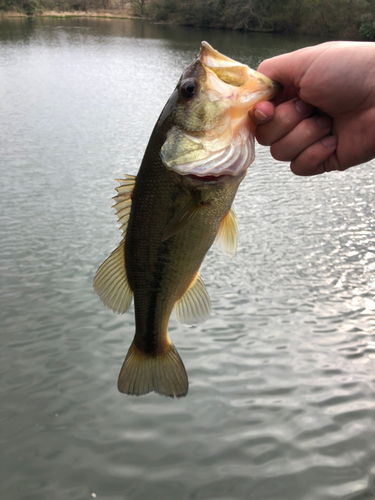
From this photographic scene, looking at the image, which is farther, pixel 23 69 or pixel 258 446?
pixel 23 69

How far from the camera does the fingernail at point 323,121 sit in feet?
6.48

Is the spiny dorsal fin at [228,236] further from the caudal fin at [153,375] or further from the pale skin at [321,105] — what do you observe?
the caudal fin at [153,375]

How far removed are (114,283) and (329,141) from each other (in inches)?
52.2

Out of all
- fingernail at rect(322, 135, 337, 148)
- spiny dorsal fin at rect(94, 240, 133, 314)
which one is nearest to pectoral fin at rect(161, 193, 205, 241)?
spiny dorsal fin at rect(94, 240, 133, 314)

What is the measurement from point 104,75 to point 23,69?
Result: 3.43 meters

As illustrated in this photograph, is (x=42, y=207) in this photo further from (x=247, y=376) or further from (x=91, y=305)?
(x=247, y=376)

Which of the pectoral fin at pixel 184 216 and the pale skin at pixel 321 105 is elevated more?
the pale skin at pixel 321 105

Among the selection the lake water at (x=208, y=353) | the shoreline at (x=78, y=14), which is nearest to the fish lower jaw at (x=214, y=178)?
the lake water at (x=208, y=353)

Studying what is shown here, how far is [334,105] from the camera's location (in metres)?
1.93

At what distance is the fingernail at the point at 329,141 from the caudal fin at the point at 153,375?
135cm

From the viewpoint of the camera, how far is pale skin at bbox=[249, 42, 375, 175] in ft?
6.00

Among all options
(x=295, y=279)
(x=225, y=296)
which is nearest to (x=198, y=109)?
(x=225, y=296)

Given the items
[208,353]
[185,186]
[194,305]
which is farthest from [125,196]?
[208,353]

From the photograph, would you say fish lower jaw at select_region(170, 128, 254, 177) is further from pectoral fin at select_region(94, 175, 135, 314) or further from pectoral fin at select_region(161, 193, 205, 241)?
→ pectoral fin at select_region(94, 175, 135, 314)
